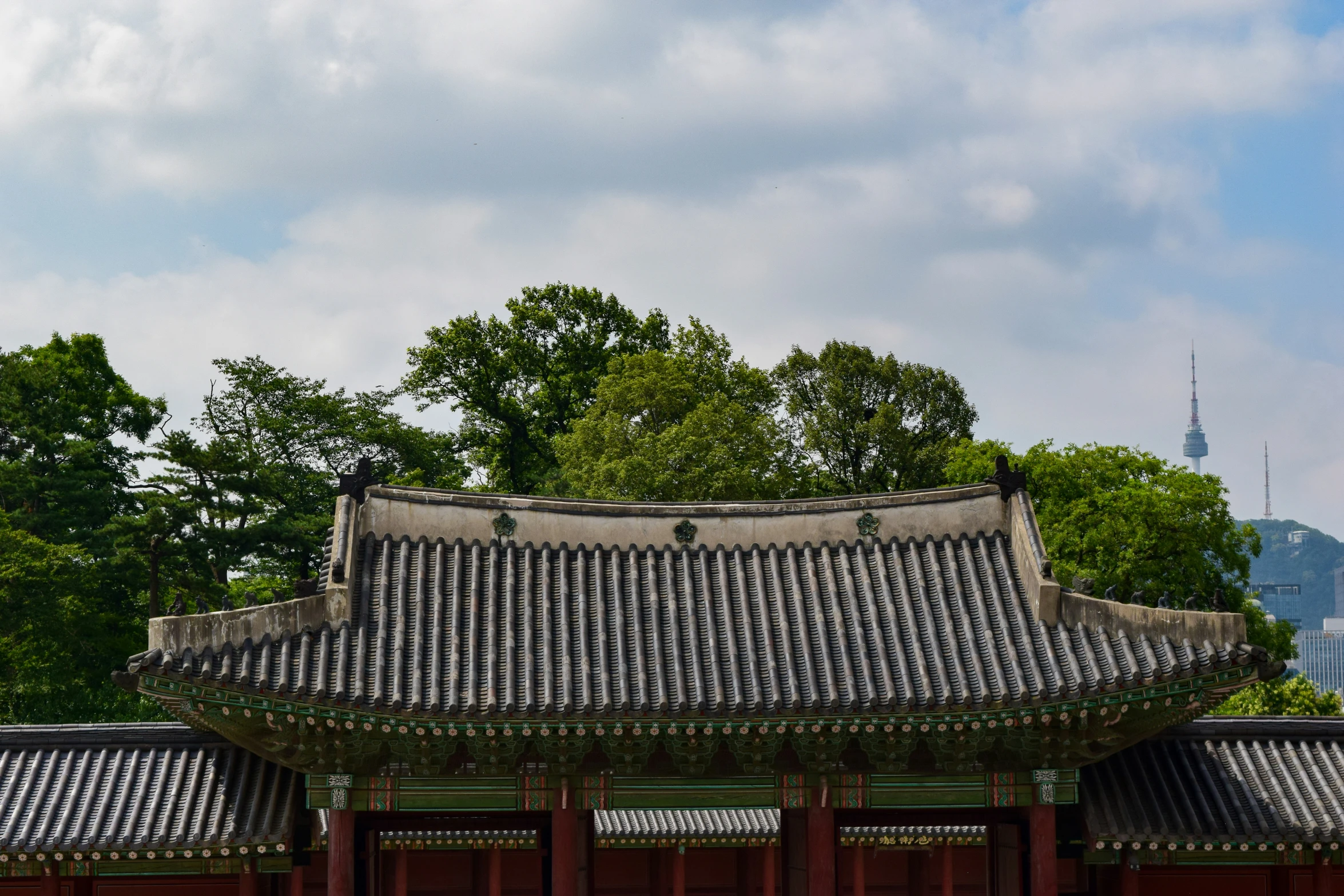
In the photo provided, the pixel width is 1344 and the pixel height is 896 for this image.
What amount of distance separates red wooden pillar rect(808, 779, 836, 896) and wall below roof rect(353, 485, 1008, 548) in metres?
4.06

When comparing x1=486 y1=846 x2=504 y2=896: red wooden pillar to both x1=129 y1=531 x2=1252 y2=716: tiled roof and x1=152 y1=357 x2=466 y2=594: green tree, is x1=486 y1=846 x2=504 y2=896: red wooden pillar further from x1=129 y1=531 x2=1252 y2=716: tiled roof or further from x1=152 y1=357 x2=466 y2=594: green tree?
x1=152 y1=357 x2=466 y2=594: green tree

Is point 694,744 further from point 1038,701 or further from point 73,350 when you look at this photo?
point 73,350

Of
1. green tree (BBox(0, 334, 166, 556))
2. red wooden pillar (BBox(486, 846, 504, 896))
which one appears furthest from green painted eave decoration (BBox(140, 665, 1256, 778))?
green tree (BBox(0, 334, 166, 556))

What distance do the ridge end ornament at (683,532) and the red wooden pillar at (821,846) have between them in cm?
426

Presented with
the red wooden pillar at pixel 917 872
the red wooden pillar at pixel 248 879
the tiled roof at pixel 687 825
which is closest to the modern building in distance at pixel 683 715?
the red wooden pillar at pixel 248 879

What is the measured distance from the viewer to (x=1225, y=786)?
1877cm

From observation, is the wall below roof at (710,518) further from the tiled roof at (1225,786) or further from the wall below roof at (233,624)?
the tiled roof at (1225,786)

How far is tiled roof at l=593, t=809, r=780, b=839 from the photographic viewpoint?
2567 cm

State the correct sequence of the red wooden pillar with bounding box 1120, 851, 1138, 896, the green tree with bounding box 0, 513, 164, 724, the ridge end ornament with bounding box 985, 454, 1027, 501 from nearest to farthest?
the red wooden pillar with bounding box 1120, 851, 1138, 896, the ridge end ornament with bounding box 985, 454, 1027, 501, the green tree with bounding box 0, 513, 164, 724

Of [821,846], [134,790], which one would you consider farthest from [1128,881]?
[134,790]

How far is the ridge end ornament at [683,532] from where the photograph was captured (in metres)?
20.3

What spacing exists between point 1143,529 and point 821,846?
2994 centimetres

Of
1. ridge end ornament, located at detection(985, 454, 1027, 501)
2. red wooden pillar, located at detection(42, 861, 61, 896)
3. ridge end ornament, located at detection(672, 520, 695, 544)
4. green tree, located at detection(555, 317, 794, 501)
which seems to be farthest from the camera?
green tree, located at detection(555, 317, 794, 501)

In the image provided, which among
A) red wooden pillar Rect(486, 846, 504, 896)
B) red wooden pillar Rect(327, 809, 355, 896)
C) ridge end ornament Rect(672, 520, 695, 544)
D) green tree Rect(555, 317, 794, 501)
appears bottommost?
red wooden pillar Rect(486, 846, 504, 896)
